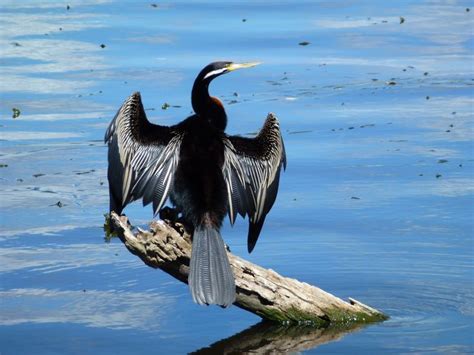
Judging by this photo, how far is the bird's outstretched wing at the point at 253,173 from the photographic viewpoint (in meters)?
7.49

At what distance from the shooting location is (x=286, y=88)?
1243cm

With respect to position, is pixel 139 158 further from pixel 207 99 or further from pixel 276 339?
pixel 276 339

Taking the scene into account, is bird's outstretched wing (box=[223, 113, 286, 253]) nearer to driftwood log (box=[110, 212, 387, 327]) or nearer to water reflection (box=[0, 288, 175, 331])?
driftwood log (box=[110, 212, 387, 327])

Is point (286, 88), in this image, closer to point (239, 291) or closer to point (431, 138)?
point (431, 138)

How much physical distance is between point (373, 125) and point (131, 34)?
4.15 m

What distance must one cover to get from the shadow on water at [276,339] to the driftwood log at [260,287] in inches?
2.1

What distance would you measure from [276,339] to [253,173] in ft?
3.48

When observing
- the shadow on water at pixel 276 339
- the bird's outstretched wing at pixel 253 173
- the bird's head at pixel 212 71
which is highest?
the bird's head at pixel 212 71

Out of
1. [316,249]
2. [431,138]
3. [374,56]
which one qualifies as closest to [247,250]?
[316,249]

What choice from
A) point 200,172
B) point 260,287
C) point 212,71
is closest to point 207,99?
point 212,71

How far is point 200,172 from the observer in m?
7.30

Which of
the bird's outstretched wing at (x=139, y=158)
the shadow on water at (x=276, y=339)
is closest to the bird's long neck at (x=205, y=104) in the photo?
the bird's outstretched wing at (x=139, y=158)

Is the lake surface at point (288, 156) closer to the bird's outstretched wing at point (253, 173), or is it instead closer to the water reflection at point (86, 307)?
the water reflection at point (86, 307)

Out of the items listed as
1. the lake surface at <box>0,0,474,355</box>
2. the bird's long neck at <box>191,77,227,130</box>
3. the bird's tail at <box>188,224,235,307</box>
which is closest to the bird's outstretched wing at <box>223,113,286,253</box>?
the bird's long neck at <box>191,77,227,130</box>
